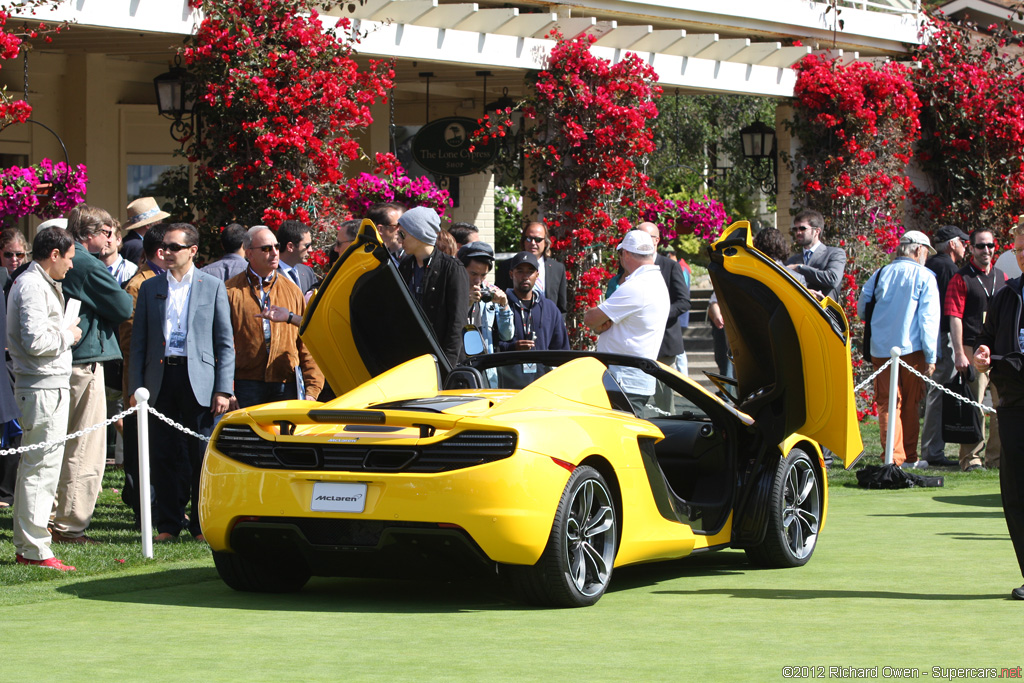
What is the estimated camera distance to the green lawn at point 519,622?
5.71 meters

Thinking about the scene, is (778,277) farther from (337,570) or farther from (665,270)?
(665,270)

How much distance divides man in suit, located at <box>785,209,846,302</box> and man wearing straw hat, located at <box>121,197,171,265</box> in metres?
5.42

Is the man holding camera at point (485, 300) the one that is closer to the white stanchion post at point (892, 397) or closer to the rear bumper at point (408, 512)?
the rear bumper at point (408, 512)

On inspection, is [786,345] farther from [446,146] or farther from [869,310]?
[446,146]

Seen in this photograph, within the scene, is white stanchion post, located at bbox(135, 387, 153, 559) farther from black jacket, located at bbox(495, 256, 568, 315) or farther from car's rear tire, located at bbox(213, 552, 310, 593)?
black jacket, located at bbox(495, 256, 568, 315)

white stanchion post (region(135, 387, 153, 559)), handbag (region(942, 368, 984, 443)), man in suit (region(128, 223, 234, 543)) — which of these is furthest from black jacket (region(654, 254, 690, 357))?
white stanchion post (region(135, 387, 153, 559))

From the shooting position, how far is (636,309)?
9961 mm

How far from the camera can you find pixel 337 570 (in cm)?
723

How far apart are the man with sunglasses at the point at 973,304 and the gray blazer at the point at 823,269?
1136mm

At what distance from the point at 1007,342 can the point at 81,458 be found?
5586 millimetres

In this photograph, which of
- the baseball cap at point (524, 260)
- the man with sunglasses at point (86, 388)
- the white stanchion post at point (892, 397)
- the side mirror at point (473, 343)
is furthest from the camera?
the white stanchion post at point (892, 397)

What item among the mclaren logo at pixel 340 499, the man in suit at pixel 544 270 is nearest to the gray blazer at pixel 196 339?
the mclaren logo at pixel 340 499

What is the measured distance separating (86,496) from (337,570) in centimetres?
299

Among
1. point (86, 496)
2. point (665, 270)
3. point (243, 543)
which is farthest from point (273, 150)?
point (243, 543)
